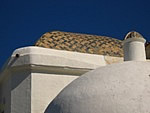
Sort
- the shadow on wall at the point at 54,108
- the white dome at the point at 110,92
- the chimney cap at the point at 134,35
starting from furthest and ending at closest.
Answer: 1. the chimney cap at the point at 134,35
2. the shadow on wall at the point at 54,108
3. the white dome at the point at 110,92

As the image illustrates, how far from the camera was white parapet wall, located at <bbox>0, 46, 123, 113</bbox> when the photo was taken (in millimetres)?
9086

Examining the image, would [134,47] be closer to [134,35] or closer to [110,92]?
[134,35]

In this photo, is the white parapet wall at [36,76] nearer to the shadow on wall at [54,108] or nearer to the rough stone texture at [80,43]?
the rough stone texture at [80,43]

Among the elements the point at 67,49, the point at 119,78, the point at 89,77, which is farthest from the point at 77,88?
the point at 67,49

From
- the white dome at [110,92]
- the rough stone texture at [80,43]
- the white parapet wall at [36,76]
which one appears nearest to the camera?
the white dome at [110,92]

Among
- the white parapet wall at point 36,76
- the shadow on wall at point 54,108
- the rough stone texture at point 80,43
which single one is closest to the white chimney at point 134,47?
the shadow on wall at point 54,108

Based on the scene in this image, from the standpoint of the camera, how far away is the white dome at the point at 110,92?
4808 millimetres

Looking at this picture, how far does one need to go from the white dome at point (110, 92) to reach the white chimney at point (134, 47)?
45.6 inches

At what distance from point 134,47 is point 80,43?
4911 millimetres

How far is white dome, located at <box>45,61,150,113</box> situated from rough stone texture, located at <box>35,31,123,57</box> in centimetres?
544

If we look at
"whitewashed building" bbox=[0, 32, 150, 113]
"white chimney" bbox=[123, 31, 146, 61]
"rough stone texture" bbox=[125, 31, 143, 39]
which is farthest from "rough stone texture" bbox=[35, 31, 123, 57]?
"white chimney" bbox=[123, 31, 146, 61]

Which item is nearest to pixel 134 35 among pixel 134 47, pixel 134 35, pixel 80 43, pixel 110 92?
pixel 134 35

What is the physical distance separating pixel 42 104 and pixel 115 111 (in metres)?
4.63

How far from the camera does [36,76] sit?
365 inches
